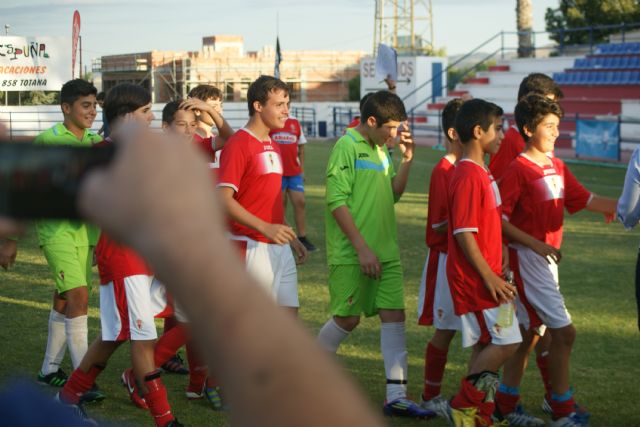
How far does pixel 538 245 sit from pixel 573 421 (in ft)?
3.16

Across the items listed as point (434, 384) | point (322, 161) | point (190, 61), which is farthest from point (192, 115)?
point (190, 61)

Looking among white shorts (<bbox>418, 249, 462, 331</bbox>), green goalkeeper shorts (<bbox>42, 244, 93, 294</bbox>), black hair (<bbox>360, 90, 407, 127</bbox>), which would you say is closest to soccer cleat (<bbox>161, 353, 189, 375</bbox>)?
green goalkeeper shorts (<bbox>42, 244, 93, 294</bbox>)

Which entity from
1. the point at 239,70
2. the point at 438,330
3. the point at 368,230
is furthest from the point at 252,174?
the point at 239,70

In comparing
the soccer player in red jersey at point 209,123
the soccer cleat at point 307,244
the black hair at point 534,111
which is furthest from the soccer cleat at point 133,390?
the soccer cleat at point 307,244

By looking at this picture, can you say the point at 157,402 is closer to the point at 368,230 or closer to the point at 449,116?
the point at 368,230

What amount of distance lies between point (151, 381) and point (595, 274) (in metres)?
5.96

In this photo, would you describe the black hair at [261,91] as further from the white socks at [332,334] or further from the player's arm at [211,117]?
the white socks at [332,334]

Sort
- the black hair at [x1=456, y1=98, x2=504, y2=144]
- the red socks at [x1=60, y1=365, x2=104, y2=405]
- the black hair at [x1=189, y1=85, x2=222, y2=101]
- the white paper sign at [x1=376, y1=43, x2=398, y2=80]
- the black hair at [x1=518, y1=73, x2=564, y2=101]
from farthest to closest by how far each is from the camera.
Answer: the white paper sign at [x1=376, y1=43, x2=398, y2=80] → the black hair at [x1=189, y1=85, x2=222, y2=101] → the black hair at [x1=518, y1=73, x2=564, y2=101] → the red socks at [x1=60, y1=365, x2=104, y2=405] → the black hair at [x1=456, y1=98, x2=504, y2=144]

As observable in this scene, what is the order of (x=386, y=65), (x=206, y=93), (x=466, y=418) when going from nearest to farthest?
1. (x=466, y=418)
2. (x=206, y=93)
3. (x=386, y=65)

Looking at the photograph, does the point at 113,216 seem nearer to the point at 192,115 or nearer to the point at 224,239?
the point at 224,239

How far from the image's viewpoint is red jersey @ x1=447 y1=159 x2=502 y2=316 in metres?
5.09

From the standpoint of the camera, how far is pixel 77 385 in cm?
550

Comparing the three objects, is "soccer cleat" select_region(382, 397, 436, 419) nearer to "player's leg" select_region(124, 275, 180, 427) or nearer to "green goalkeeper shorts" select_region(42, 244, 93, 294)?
"player's leg" select_region(124, 275, 180, 427)

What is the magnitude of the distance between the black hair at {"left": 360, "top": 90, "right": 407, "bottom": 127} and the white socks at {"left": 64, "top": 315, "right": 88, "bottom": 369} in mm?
2155
